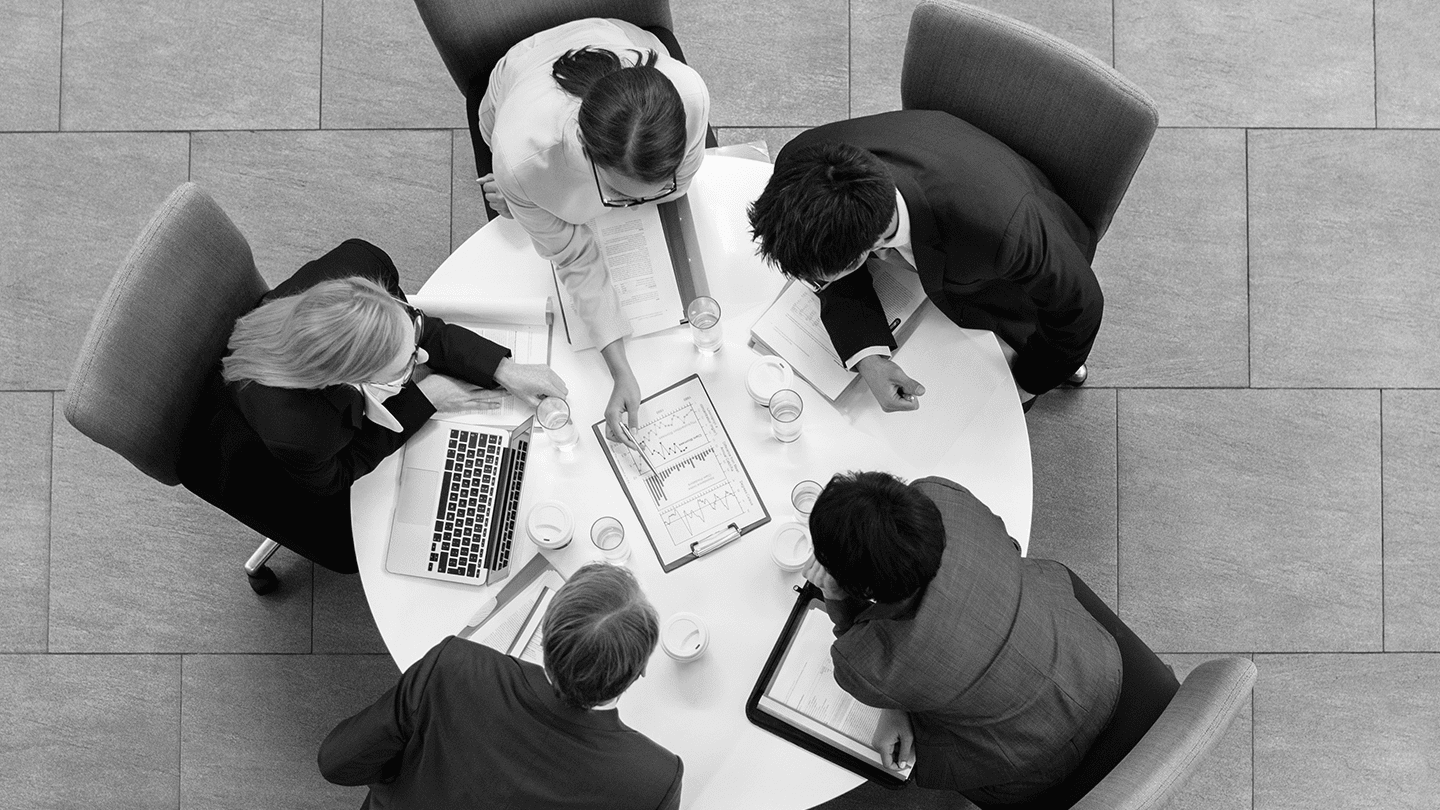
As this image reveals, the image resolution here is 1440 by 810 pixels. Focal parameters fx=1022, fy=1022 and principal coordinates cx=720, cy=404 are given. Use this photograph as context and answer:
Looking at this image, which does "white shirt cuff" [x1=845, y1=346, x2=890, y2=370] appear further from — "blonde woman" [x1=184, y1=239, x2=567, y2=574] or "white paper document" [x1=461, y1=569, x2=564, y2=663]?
"white paper document" [x1=461, y1=569, x2=564, y2=663]

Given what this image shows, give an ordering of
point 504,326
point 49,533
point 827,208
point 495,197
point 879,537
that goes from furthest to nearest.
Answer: point 49,533, point 495,197, point 504,326, point 827,208, point 879,537

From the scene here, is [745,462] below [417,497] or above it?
above

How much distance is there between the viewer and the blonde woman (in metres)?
1.70

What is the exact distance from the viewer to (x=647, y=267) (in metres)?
1.95

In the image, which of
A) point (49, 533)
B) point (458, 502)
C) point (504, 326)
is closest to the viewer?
point (458, 502)

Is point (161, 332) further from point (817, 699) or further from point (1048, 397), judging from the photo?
point (1048, 397)

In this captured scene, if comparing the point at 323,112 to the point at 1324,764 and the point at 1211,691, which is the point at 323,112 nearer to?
the point at 1211,691

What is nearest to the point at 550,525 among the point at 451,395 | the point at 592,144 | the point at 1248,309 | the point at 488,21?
the point at 451,395

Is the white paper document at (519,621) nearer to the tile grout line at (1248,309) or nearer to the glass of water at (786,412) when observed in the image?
the glass of water at (786,412)

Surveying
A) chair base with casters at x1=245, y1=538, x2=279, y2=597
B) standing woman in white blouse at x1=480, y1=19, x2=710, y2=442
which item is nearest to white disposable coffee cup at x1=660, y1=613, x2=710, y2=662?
standing woman in white blouse at x1=480, y1=19, x2=710, y2=442

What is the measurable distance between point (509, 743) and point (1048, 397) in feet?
5.45

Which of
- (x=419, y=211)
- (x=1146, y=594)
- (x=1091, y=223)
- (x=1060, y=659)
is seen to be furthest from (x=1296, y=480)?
(x=419, y=211)

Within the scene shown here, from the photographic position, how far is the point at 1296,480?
2588 millimetres

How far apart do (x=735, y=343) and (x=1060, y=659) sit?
79 centimetres
